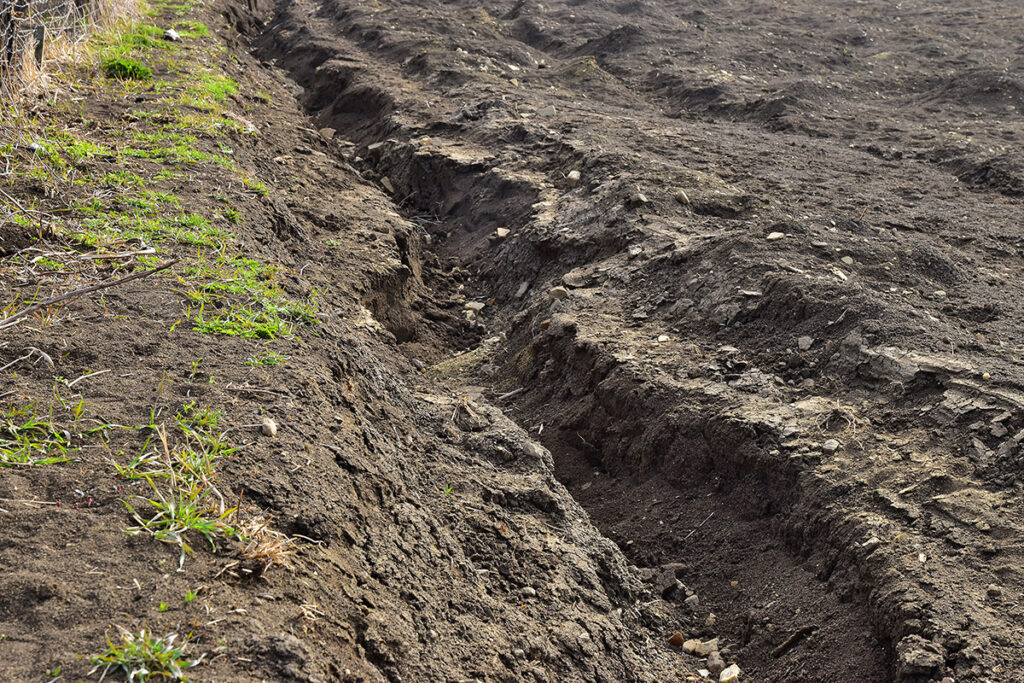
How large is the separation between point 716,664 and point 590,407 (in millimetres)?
1539

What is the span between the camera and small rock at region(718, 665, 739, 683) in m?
2.93

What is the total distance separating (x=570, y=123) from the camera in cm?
732

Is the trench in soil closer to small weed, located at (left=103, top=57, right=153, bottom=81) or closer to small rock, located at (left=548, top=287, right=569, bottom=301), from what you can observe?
small rock, located at (left=548, top=287, right=569, bottom=301)

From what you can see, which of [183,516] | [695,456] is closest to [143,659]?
[183,516]

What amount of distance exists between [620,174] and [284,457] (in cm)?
409

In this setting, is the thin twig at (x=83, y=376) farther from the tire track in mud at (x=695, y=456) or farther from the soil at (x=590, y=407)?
the tire track in mud at (x=695, y=456)

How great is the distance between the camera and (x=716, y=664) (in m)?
3.01

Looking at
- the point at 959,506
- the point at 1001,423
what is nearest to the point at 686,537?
the point at 959,506

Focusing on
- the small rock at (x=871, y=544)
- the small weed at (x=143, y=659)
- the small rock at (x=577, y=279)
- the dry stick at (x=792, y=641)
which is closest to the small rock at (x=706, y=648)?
the dry stick at (x=792, y=641)

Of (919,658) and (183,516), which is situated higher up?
(919,658)

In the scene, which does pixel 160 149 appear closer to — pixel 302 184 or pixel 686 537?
pixel 302 184

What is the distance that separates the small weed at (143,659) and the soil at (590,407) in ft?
0.18

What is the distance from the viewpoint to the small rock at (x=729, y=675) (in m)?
2.93

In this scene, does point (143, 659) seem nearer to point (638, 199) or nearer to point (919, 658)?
point (919, 658)
